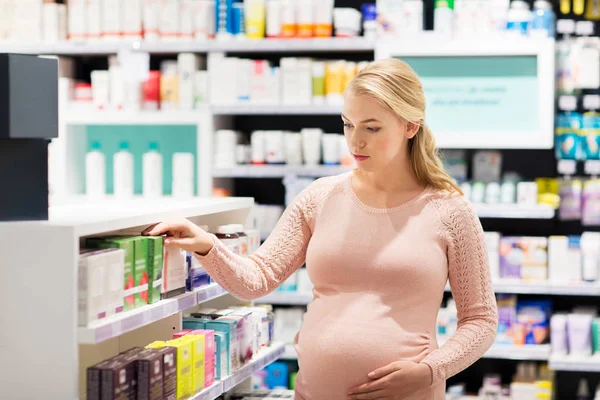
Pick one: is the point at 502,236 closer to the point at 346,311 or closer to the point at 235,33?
the point at 235,33

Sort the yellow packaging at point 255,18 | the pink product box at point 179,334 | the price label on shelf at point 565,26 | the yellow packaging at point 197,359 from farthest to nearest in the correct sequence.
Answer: the yellow packaging at point 255,18, the price label on shelf at point 565,26, the pink product box at point 179,334, the yellow packaging at point 197,359

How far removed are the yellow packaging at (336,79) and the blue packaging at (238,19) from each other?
24.7 inches

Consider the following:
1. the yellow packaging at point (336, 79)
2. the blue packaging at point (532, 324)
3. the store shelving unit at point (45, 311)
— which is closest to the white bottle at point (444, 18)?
the yellow packaging at point (336, 79)

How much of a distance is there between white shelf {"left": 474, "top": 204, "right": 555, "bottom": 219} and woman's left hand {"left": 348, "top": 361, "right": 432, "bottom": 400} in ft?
9.78

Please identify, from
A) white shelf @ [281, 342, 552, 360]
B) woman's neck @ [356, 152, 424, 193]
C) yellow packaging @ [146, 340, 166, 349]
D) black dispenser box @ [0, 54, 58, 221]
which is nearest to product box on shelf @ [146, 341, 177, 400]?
yellow packaging @ [146, 340, 166, 349]

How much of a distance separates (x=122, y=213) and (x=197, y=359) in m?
0.55

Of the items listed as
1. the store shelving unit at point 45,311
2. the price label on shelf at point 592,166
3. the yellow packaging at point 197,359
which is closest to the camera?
the store shelving unit at point 45,311

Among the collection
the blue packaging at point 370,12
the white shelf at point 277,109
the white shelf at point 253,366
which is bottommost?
the white shelf at point 253,366

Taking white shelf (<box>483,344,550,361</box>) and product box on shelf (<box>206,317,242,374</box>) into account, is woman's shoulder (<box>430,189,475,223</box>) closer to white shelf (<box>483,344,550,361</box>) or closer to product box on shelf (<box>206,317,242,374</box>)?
product box on shelf (<box>206,317,242,374</box>)

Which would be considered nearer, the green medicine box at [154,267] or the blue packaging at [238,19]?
the green medicine box at [154,267]

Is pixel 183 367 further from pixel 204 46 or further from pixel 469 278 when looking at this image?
pixel 204 46

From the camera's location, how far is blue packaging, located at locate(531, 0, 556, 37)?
17.9 ft

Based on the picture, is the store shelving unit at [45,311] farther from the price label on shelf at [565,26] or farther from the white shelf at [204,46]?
the price label on shelf at [565,26]

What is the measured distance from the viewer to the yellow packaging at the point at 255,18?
5695 millimetres
